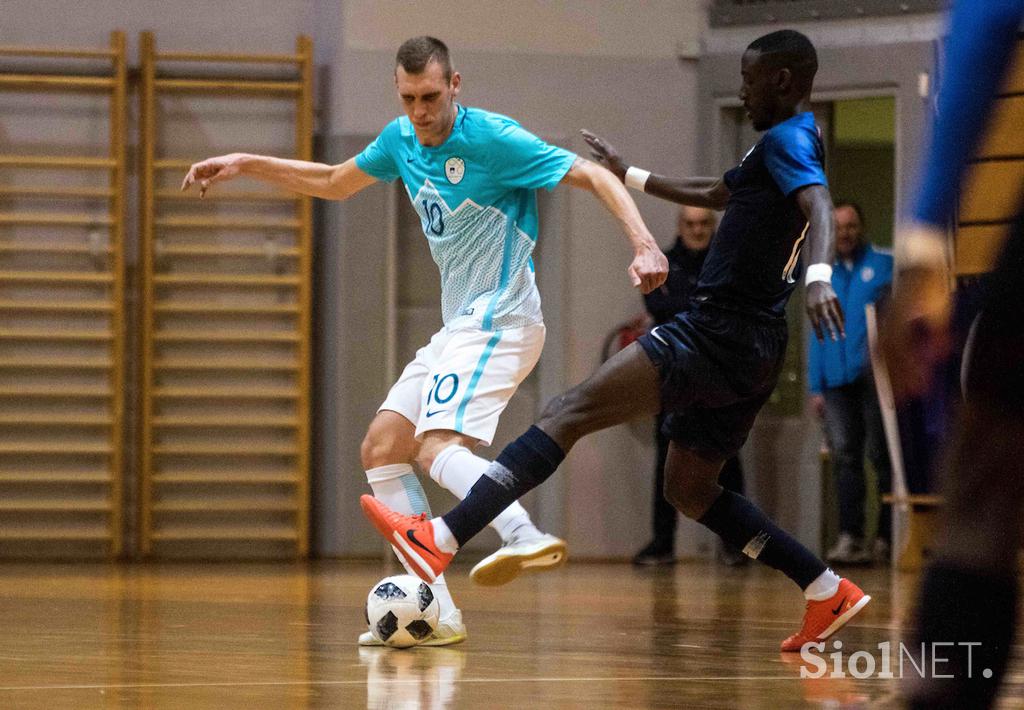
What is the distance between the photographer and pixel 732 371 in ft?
13.0

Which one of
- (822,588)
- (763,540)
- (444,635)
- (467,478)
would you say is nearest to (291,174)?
(467,478)

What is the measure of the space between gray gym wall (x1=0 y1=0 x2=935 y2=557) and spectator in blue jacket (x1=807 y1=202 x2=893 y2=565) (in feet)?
1.46

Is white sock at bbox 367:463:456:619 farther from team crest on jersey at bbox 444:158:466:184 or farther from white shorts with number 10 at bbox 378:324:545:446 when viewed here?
team crest on jersey at bbox 444:158:466:184

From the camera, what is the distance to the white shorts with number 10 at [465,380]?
4.16 m

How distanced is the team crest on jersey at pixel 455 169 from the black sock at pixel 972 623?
278 centimetres

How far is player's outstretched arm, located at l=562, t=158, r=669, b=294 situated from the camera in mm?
3900

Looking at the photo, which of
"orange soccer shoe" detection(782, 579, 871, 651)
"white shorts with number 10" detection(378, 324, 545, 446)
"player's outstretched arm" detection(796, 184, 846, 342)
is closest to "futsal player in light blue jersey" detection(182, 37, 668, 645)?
"white shorts with number 10" detection(378, 324, 545, 446)

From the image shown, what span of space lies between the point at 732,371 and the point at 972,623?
225 cm

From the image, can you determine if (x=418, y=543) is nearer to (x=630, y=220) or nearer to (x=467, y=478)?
(x=467, y=478)

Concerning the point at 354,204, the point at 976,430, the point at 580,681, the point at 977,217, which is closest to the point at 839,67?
the point at 977,217

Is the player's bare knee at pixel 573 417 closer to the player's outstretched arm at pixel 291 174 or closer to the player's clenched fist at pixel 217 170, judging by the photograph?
the player's outstretched arm at pixel 291 174

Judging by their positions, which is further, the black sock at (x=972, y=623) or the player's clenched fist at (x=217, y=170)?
the player's clenched fist at (x=217, y=170)

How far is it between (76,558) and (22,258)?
1627 mm

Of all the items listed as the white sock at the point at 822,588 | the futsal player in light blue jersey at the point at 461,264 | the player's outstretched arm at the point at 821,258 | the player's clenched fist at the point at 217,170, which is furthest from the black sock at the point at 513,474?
the player's clenched fist at the point at 217,170
